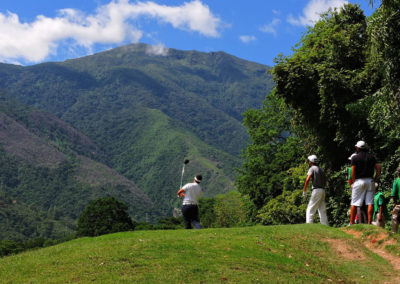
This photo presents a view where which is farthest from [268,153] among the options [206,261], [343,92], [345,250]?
[206,261]

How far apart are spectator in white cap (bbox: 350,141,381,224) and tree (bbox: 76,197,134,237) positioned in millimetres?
70225

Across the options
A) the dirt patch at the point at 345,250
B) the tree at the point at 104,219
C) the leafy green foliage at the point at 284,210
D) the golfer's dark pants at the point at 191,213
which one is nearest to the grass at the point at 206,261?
the dirt patch at the point at 345,250

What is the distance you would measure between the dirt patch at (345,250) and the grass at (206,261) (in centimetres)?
15

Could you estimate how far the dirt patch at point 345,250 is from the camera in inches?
541

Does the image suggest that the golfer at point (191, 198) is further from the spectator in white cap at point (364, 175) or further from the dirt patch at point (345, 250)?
the spectator in white cap at point (364, 175)

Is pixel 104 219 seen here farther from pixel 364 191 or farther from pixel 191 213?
pixel 364 191

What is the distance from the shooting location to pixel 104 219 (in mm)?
84875

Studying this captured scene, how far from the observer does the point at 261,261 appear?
12.0 metres

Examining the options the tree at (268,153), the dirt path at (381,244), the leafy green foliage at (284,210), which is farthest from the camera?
the tree at (268,153)

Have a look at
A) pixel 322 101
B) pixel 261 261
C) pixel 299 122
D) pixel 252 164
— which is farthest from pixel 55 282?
pixel 252 164

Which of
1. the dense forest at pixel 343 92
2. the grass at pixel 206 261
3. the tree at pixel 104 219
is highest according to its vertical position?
the dense forest at pixel 343 92

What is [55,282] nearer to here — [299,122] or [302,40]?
[299,122]

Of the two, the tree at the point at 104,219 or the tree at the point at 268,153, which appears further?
the tree at the point at 104,219

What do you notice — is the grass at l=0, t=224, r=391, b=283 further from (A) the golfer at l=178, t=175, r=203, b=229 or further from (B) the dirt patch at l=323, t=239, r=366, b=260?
(A) the golfer at l=178, t=175, r=203, b=229
